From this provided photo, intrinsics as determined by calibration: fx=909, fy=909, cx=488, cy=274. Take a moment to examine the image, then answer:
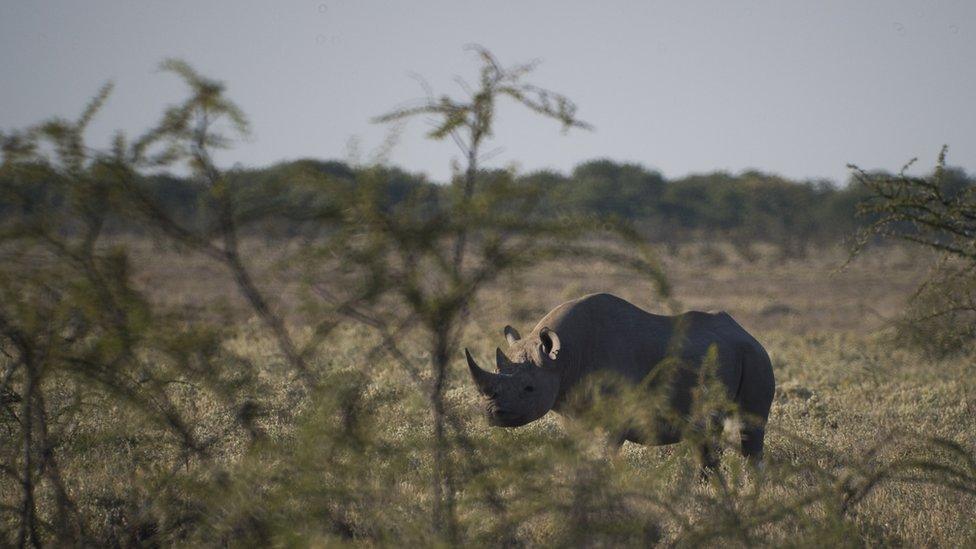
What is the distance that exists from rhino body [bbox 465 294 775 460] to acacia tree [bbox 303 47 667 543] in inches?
73.8

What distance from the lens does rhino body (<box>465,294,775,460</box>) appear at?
613 centimetres

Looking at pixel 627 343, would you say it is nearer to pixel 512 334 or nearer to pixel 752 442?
pixel 512 334

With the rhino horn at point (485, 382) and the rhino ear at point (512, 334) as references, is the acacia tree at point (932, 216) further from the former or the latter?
the rhino horn at point (485, 382)

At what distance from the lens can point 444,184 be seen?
163 inches

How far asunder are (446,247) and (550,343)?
99.9 inches

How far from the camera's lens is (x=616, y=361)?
682 centimetres

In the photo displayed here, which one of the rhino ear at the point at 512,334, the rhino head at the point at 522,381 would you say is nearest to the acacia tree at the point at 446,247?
the rhino head at the point at 522,381

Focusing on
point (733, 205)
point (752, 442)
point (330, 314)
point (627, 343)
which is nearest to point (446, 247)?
point (330, 314)

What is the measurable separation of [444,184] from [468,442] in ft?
3.86

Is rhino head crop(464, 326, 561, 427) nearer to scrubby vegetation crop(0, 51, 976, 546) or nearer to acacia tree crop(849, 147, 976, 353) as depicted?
scrubby vegetation crop(0, 51, 976, 546)

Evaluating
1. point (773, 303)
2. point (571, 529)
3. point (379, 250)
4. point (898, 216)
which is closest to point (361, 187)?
point (379, 250)

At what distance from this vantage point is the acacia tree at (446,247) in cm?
389

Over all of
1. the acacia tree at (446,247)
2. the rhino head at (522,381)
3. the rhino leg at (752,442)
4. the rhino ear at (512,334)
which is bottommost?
the rhino leg at (752,442)

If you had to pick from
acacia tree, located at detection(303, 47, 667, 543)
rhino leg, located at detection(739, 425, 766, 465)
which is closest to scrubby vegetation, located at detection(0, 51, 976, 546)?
acacia tree, located at detection(303, 47, 667, 543)
